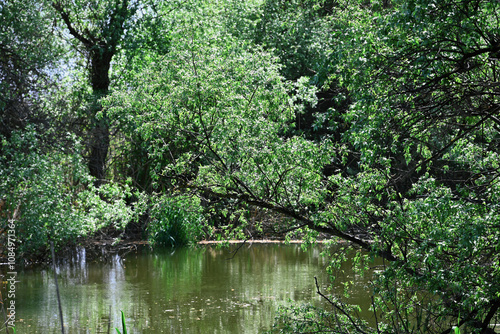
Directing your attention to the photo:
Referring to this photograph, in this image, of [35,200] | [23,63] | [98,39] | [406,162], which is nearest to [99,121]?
[98,39]

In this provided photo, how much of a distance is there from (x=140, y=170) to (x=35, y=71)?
184 inches

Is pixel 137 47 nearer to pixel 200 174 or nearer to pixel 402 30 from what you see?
pixel 200 174

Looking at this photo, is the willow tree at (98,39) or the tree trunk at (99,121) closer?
the tree trunk at (99,121)

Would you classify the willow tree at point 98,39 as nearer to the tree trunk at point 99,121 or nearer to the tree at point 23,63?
the tree trunk at point 99,121

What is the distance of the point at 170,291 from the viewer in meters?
8.70

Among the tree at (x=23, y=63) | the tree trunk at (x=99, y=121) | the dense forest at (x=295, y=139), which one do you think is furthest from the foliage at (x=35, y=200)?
the tree trunk at (x=99, y=121)

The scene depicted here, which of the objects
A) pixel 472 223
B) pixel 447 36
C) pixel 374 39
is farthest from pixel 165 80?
pixel 472 223

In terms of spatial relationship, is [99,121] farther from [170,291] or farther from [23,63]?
[170,291]

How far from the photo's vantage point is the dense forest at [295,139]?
14.2 ft

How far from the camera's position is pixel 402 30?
4.48 metres

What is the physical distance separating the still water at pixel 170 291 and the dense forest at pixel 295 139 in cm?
73

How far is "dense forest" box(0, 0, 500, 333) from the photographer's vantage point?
432 cm

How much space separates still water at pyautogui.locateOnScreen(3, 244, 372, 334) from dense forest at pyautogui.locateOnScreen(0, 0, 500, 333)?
73 centimetres

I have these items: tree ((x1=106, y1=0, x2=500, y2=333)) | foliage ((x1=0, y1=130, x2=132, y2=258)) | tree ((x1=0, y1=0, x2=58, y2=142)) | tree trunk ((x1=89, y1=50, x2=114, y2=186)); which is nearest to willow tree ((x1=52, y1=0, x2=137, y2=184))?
tree trunk ((x1=89, y1=50, x2=114, y2=186))
